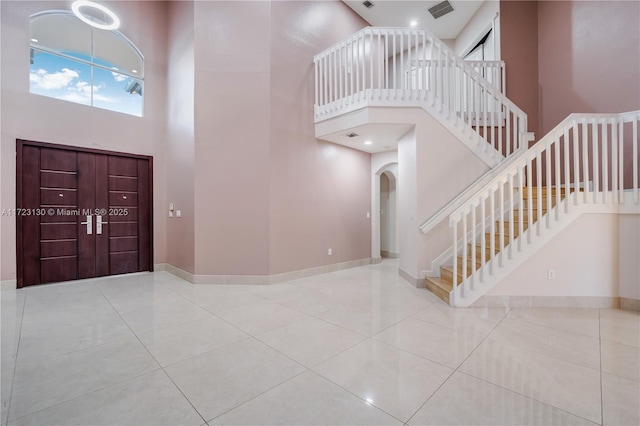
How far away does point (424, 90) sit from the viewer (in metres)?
4.37

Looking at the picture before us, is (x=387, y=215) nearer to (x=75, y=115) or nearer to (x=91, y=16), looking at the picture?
(x=75, y=115)

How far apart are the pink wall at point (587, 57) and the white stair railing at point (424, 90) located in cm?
104

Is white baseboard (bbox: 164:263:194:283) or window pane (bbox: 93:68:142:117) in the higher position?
window pane (bbox: 93:68:142:117)

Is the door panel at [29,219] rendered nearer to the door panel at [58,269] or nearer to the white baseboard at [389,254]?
the door panel at [58,269]

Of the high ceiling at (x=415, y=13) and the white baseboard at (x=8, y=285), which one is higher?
the high ceiling at (x=415, y=13)

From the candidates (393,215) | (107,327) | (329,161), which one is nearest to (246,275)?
(107,327)

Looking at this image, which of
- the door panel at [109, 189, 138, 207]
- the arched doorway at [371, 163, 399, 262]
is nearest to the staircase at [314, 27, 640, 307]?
the arched doorway at [371, 163, 399, 262]

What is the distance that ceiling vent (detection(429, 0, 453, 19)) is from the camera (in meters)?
6.12

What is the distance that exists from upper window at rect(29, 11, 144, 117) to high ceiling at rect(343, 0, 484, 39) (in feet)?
15.3

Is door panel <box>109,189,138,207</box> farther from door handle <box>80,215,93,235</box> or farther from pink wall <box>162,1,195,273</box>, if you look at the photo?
pink wall <box>162,1,195,273</box>

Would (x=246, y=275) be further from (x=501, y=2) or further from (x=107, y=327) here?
(x=501, y=2)

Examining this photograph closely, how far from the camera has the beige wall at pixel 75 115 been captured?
163 inches

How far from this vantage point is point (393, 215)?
314 inches

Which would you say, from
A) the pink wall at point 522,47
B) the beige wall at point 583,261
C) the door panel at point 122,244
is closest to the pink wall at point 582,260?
the beige wall at point 583,261
